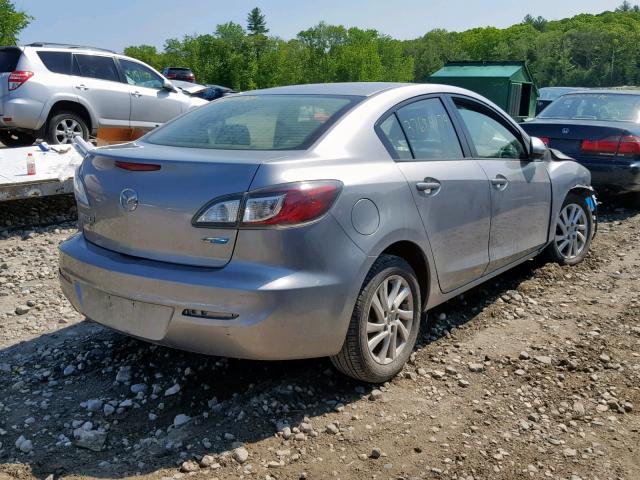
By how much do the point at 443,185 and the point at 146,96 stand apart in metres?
8.93

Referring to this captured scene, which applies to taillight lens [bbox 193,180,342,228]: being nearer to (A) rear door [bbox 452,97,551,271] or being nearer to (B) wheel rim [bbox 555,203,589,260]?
(A) rear door [bbox 452,97,551,271]

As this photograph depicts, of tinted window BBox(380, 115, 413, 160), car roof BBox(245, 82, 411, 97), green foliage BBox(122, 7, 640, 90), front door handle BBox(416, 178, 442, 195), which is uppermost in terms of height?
green foliage BBox(122, 7, 640, 90)

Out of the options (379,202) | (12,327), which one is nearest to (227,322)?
(379,202)

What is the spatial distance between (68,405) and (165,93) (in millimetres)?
9344

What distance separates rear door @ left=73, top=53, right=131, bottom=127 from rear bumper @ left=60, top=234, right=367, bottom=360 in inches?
323

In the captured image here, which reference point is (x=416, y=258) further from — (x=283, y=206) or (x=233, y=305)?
(x=233, y=305)

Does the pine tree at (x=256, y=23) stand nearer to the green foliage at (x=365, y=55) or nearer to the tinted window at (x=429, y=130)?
the green foliage at (x=365, y=55)

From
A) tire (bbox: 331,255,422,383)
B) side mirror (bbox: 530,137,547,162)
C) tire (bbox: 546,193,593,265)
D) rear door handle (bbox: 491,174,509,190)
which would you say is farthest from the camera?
tire (bbox: 546,193,593,265)

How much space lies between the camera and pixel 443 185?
148 inches

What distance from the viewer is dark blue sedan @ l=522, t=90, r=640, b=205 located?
764cm

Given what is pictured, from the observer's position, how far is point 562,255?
560 cm

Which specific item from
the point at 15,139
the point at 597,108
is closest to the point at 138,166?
the point at 597,108

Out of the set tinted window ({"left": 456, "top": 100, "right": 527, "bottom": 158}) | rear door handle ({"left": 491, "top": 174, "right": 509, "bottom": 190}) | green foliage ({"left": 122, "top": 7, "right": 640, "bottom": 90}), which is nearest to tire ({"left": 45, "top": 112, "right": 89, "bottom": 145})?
tinted window ({"left": 456, "top": 100, "right": 527, "bottom": 158})

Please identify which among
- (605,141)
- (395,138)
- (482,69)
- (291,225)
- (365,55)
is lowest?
(291,225)
